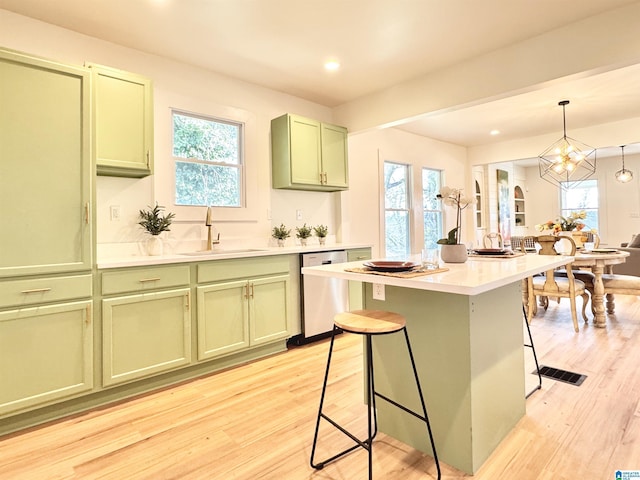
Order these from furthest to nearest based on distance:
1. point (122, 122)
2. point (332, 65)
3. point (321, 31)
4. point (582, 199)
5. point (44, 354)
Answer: point (582, 199) < point (332, 65) < point (321, 31) < point (122, 122) < point (44, 354)

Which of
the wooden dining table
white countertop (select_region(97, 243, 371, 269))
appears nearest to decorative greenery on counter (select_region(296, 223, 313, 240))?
white countertop (select_region(97, 243, 371, 269))

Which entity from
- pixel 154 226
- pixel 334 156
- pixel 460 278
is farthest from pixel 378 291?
pixel 334 156

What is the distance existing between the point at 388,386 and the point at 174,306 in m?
1.57

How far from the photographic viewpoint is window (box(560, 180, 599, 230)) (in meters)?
8.50

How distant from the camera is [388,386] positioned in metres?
1.87

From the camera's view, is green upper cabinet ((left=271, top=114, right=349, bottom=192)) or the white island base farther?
green upper cabinet ((left=271, top=114, right=349, bottom=192))

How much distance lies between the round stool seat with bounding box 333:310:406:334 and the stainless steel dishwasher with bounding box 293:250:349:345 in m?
1.74

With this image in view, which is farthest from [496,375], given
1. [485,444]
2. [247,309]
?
[247,309]

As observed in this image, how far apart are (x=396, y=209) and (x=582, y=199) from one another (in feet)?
20.7

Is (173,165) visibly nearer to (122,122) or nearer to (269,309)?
(122,122)

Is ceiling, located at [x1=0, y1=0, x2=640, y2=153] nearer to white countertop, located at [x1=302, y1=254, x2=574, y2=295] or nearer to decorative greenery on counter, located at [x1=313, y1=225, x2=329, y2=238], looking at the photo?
decorative greenery on counter, located at [x1=313, y1=225, x2=329, y2=238]

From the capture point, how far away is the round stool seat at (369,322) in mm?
1446

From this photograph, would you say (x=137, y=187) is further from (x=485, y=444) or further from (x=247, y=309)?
(x=485, y=444)

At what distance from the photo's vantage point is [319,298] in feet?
11.5
